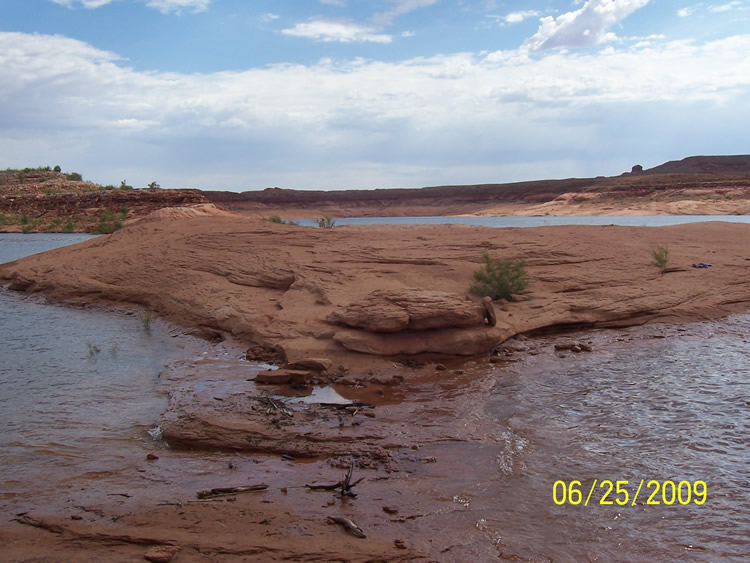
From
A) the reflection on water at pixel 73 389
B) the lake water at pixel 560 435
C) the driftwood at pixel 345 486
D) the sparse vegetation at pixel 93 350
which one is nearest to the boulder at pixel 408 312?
the lake water at pixel 560 435

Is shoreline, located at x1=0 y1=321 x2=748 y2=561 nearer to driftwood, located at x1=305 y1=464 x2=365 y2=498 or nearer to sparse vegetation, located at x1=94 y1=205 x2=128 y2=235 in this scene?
driftwood, located at x1=305 y1=464 x2=365 y2=498

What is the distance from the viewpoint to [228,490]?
14.3 feet

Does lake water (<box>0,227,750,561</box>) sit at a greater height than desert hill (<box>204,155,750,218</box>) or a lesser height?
lesser

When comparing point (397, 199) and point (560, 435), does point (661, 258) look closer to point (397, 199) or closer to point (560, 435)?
point (560, 435)

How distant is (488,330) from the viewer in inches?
322

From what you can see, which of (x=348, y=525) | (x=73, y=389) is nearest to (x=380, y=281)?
(x=73, y=389)

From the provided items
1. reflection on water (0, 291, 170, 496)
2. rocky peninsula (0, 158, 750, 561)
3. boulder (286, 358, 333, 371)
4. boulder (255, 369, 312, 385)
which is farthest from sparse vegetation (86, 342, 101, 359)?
boulder (286, 358, 333, 371)

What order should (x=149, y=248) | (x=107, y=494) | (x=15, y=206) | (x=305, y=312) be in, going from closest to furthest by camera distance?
(x=107, y=494), (x=305, y=312), (x=149, y=248), (x=15, y=206)

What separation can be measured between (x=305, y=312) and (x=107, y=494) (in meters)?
4.74

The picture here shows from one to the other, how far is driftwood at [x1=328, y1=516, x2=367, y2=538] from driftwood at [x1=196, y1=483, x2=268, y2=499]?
73 cm

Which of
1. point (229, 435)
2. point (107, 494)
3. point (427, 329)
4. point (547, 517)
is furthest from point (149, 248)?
point (547, 517)

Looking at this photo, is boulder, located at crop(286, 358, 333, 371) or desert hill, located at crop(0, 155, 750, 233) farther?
desert hill, located at crop(0, 155, 750, 233)

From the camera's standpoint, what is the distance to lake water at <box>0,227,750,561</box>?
12.7ft

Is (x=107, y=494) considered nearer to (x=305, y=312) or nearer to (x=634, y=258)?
(x=305, y=312)
